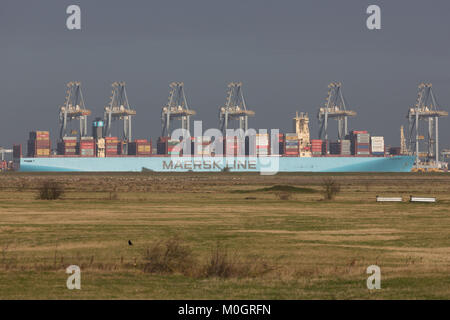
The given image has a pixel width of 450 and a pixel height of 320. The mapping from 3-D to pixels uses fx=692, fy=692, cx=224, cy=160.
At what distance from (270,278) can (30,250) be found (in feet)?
25.4


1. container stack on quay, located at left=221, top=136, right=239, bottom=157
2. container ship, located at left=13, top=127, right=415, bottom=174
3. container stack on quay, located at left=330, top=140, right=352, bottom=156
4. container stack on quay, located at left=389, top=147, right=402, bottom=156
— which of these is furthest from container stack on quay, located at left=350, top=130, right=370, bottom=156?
container stack on quay, located at left=221, top=136, right=239, bottom=157

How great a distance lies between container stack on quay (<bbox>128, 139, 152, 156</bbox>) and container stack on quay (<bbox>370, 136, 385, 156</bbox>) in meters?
52.2

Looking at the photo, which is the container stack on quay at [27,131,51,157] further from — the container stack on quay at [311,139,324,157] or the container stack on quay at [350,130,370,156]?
the container stack on quay at [350,130,370,156]

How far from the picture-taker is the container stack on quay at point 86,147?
164750 mm

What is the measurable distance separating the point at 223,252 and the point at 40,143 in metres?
152

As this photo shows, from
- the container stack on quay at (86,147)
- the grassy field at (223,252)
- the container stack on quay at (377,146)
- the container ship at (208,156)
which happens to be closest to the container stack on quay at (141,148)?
the container ship at (208,156)

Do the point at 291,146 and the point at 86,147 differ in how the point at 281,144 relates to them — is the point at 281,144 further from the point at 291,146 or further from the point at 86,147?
the point at 86,147

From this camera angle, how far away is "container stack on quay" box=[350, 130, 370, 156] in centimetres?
16000

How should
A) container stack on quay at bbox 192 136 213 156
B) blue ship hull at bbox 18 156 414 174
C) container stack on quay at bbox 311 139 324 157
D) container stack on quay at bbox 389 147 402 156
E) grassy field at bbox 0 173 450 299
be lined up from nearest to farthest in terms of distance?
grassy field at bbox 0 173 450 299 < container stack on quay at bbox 192 136 213 156 < blue ship hull at bbox 18 156 414 174 < container stack on quay at bbox 311 139 324 157 < container stack on quay at bbox 389 147 402 156

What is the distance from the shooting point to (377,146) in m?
162

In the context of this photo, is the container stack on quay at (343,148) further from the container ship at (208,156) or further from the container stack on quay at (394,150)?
the container stack on quay at (394,150)
